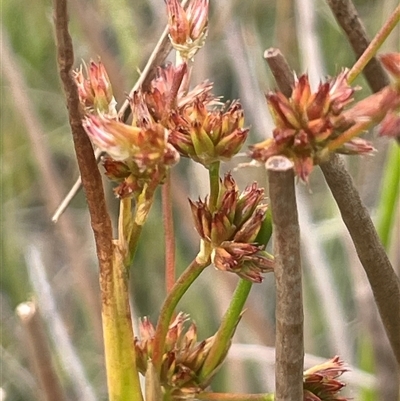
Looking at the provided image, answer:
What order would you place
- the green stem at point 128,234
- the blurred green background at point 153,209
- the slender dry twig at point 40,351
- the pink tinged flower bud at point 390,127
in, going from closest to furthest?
the pink tinged flower bud at point 390,127 → the green stem at point 128,234 → the slender dry twig at point 40,351 → the blurred green background at point 153,209

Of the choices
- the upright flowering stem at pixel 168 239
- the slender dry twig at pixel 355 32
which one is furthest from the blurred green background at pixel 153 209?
the upright flowering stem at pixel 168 239

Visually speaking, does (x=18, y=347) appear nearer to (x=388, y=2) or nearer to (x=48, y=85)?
(x=48, y=85)

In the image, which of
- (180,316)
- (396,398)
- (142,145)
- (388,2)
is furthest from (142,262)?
(142,145)

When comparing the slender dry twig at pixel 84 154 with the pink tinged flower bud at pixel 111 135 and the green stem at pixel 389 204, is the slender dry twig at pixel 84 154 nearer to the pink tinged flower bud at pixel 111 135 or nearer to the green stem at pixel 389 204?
the pink tinged flower bud at pixel 111 135

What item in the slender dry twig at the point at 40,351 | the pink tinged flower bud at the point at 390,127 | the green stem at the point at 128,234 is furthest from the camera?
the slender dry twig at the point at 40,351

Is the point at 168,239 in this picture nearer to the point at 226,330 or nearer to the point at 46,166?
the point at 226,330

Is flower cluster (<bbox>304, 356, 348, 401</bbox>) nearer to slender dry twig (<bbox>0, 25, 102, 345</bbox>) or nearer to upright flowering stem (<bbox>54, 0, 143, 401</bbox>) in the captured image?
upright flowering stem (<bbox>54, 0, 143, 401</bbox>)
